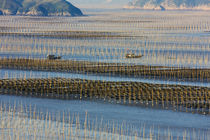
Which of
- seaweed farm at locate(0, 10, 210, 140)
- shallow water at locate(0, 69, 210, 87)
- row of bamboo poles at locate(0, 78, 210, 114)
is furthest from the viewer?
shallow water at locate(0, 69, 210, 87)

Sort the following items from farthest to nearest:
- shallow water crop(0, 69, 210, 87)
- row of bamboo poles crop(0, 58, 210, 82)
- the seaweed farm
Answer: row of bamboo poles crop(0, 58, 210, 82)
shallow water crop(0, 69, 210, 87)
the seaweed farm

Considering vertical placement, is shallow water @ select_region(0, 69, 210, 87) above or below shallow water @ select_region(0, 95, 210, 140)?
below

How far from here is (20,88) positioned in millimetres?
58438

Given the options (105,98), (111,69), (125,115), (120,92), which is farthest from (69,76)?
(125,115)

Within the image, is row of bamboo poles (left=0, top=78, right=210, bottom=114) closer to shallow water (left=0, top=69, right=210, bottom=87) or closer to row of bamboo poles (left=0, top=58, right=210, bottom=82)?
shallow water (left=0, top=69, right=210, bottom=87)

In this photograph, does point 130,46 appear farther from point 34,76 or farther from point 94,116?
point 94,116

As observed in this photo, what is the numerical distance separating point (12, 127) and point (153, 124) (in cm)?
1237

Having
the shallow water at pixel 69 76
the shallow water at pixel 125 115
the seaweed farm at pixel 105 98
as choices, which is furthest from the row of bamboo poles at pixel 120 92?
the shallow water at pixel 69 76

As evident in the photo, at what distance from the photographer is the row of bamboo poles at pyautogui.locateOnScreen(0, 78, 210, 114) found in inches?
2041

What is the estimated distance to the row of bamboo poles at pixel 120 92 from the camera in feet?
170

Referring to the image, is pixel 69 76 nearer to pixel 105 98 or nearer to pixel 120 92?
pixel 120 92

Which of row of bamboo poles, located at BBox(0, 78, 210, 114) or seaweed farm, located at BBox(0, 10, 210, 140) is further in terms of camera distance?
row of bamboo poles, located at BBox(0, 78, 210, 114)

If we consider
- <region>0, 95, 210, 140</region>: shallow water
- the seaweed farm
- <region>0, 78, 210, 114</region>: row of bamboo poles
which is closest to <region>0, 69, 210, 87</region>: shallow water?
the seaweed farm

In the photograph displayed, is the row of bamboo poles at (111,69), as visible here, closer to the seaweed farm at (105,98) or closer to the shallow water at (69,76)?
the seaweed farm at (105,98)
